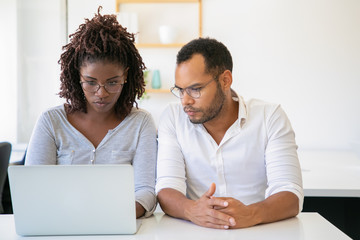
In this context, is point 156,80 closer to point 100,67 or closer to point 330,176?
point 330,176

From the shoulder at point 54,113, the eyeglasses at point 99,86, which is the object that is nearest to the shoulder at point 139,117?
the eyeglasses at point 99,86

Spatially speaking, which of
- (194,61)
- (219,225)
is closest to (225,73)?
(194,61)

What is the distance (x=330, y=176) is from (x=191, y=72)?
44.3 inches

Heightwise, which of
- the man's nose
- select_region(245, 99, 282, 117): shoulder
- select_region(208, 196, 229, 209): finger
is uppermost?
the man's nose

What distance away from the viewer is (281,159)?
59.1 inches

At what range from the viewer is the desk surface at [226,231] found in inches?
45.6

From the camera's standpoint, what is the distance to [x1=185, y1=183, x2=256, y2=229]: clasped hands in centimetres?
123

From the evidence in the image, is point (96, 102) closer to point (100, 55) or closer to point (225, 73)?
point (100, 55)

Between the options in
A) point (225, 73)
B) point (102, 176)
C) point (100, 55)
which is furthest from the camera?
point (225, 73)

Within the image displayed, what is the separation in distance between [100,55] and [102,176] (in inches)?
22.1

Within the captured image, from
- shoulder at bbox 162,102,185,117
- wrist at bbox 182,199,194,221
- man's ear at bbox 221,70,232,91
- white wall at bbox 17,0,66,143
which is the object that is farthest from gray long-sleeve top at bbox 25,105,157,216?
white wall at bbox 17,0,66,143

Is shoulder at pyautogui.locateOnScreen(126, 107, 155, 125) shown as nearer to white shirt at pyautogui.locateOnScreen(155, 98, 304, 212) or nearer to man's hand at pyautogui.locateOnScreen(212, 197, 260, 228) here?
white shirt at pyautogui.locateOnScreen(155, 98, 304, 212)

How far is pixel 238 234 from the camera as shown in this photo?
1182mm

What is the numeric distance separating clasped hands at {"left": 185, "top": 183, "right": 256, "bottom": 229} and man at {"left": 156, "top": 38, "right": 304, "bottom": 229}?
206 mm
